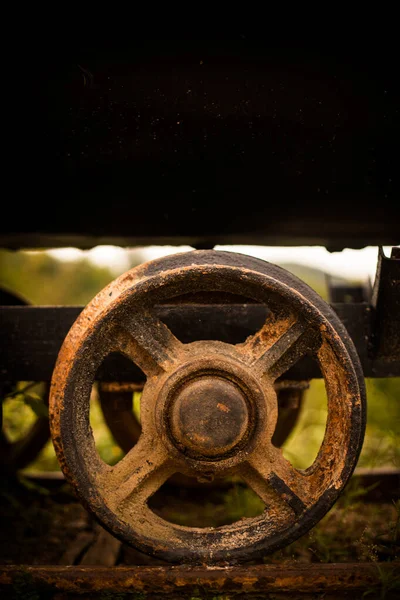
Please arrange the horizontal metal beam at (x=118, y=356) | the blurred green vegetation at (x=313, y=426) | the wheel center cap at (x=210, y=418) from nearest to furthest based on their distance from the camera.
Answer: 1. the wheel center cap at (x=210, y=418)
2. the horizontal metal beam at (x=118, y=356)
3. the blurred green vegetation at (x=313, y=426)

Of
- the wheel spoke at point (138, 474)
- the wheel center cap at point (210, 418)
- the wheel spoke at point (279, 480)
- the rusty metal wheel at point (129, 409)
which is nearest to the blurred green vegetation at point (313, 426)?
the rusty metal wheel at point (129, 409)

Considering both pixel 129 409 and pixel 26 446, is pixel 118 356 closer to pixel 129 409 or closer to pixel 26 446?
pixel 129 409

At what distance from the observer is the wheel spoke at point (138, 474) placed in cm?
145

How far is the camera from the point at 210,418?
1.36 metres

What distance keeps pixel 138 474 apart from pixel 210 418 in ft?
1.02

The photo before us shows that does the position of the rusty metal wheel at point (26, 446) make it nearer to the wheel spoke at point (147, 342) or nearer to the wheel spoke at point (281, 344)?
the wheel spoke at point (147, 342)

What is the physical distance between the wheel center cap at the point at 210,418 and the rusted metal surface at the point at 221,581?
36 centimetres

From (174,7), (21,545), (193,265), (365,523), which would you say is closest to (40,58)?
(174,7)

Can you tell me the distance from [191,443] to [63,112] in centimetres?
113

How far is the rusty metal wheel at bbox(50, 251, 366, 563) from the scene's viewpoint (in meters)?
1.37

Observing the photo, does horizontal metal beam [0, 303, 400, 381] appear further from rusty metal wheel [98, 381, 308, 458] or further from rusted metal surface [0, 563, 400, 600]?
rusted metal surface [0, 563, 400, 600]

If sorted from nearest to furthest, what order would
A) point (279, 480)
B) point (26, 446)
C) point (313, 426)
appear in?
point (279, 480), point (26, 446), point (313, 426)

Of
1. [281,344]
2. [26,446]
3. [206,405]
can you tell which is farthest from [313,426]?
[206,405]

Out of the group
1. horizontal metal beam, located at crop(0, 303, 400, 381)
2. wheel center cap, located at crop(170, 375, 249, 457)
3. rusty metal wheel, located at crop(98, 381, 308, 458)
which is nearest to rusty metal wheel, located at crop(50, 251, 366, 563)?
wheel center cap, located at crop(170, 375, 249, 457)
